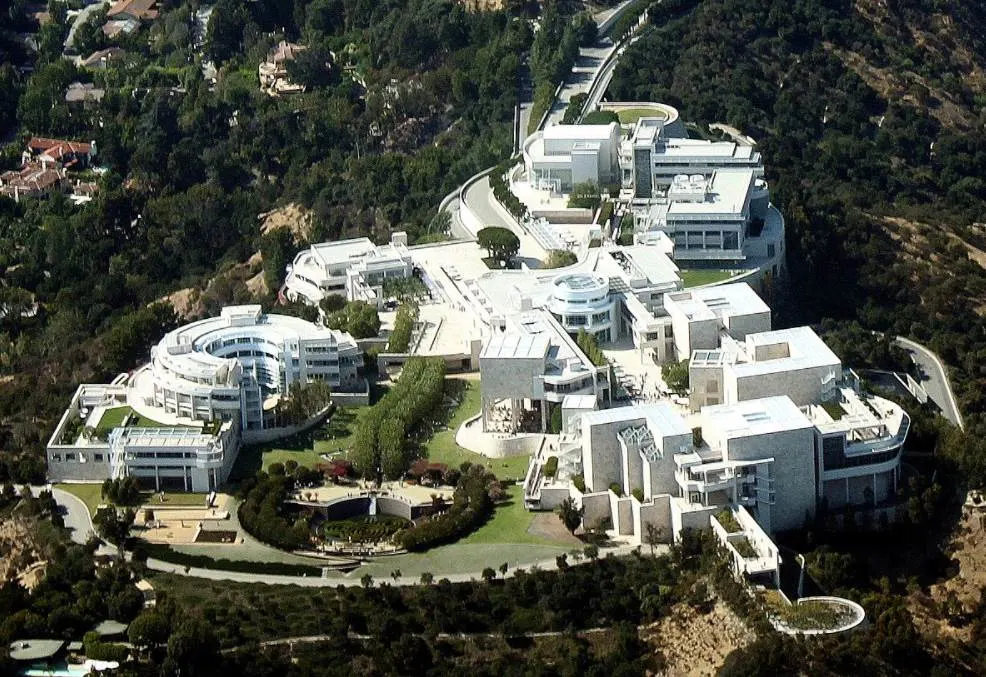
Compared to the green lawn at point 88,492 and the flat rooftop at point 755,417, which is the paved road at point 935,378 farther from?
the green lawn at point 88,492

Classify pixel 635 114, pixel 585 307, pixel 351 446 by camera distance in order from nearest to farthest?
pixel 351 446 → pixel 585 307 → pixel 635 114

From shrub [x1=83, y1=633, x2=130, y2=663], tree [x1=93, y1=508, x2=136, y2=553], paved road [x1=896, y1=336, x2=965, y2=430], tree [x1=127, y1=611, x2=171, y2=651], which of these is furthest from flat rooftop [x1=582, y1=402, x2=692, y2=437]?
Result: shrub [x1=83, y1=633, x2=130, y2=663]

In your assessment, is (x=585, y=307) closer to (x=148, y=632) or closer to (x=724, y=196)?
(x=724, y=196)

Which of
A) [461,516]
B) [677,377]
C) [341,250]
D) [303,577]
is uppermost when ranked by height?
[341,250]

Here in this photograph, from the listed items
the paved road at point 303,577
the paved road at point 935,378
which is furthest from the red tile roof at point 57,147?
the paved road at point 303,577

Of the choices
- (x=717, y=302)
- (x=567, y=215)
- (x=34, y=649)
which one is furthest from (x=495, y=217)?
(x=34, y=649)

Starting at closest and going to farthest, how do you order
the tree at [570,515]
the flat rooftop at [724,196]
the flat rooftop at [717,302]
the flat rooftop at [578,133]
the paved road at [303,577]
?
the paved road at [303,577] < the tree at [570,515] < the flat rooftop at [717,302] < the flat rooftop at [724,196] < the flat rooftop at [578,133]

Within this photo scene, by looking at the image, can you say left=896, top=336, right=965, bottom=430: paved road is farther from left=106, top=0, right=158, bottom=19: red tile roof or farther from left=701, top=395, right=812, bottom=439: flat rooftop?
left=106, top=0, right=158, bottom=19: red tile roof
